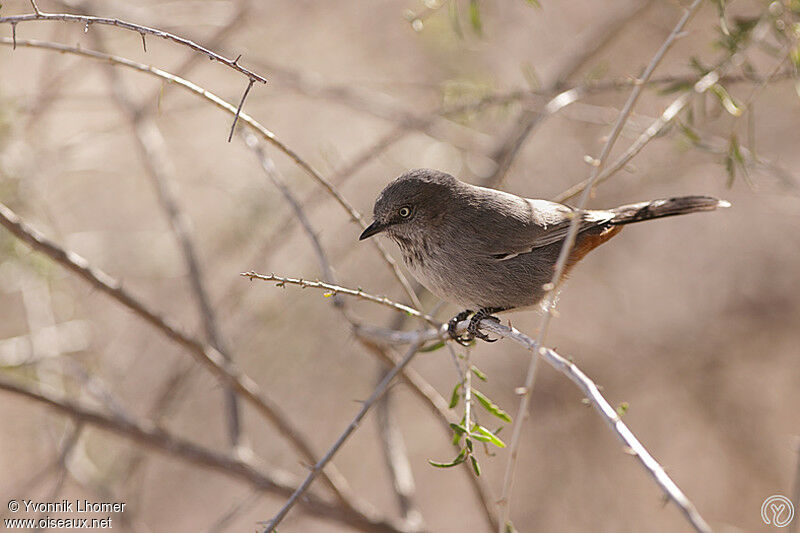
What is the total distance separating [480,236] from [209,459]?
1.83 meters

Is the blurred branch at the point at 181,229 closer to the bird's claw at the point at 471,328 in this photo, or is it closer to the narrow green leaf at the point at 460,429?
the bird's claw at the point at 471,328

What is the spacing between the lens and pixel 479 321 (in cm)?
331

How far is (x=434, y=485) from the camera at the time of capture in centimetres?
826

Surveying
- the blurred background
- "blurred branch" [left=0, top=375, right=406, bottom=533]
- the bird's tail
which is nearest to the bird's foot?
the bird's tail

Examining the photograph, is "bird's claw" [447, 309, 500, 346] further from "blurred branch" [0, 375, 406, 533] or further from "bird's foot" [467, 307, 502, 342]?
"blurred branch" [0, 375, 406, 533]

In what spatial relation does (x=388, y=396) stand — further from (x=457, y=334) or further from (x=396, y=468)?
(x=457, y=334)

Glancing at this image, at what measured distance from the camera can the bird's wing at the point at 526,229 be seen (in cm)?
364

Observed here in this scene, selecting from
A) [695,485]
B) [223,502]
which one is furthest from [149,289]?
[695,485]

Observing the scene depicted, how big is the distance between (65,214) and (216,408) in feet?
8.82

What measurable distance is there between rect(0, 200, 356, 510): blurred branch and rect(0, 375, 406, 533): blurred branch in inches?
4.3

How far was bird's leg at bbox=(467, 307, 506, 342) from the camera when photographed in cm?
335

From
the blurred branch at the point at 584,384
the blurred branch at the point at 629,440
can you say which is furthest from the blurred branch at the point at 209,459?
the blurred branch at the point at 629,440

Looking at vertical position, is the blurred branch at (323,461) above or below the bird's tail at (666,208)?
below

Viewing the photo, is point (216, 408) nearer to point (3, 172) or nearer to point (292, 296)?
point (292, 296)
